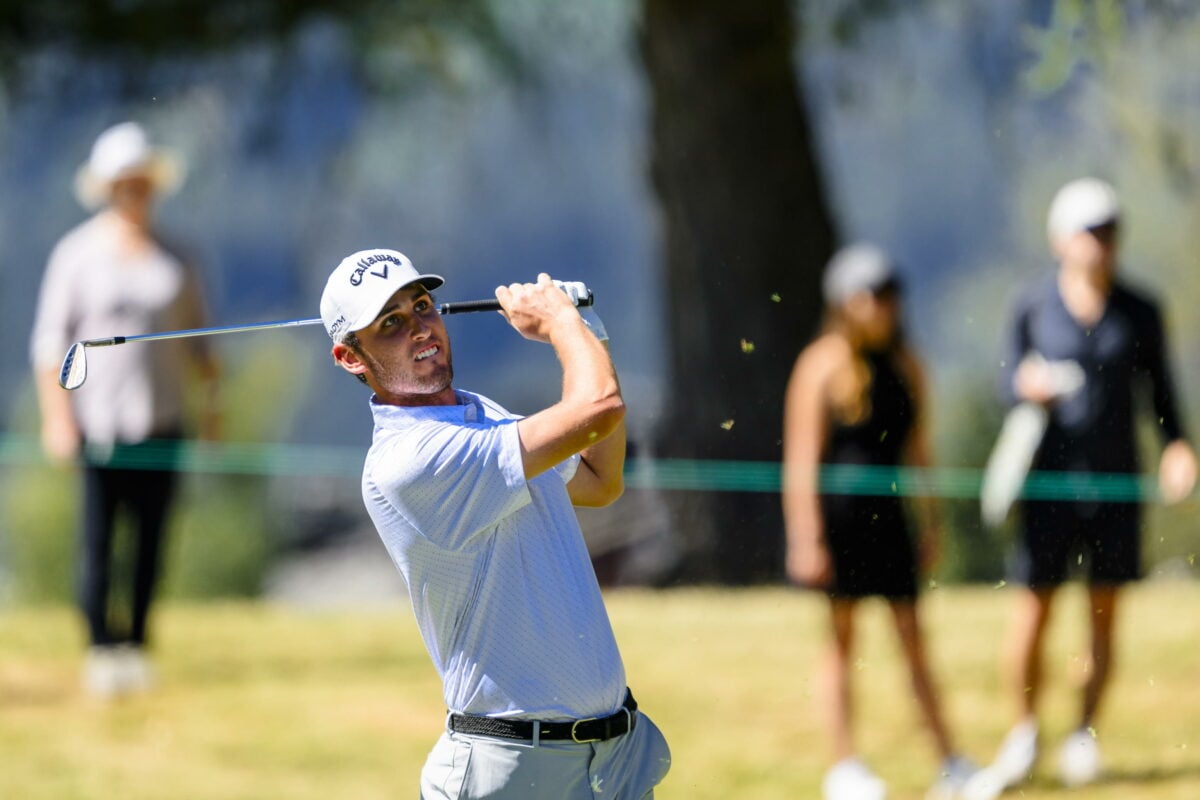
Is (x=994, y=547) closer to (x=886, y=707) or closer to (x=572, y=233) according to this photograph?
(x=886, y=707)

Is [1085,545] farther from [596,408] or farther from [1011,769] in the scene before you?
[596,408]

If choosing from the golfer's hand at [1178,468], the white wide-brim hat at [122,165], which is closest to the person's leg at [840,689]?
the golfer's hand at [1178,468]

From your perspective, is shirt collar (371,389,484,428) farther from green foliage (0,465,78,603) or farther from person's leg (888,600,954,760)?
green foliage (0,465,78,603)

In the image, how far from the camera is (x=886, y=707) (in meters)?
4.76

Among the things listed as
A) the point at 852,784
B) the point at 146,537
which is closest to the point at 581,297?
the point at 852,784

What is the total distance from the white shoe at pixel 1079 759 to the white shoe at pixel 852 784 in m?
0.43

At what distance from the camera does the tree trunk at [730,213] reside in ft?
19.5

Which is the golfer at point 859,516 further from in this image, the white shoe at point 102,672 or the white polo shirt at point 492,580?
the white shoe at point 102,672

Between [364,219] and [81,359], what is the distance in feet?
11.5

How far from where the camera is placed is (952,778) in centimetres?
427

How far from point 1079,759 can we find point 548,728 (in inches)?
88.5

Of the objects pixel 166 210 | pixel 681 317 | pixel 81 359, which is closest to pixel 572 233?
pixel 681 317

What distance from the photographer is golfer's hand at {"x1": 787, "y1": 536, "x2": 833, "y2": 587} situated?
14.9 feet

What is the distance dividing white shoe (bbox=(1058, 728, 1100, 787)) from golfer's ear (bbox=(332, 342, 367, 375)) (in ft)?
7.92
